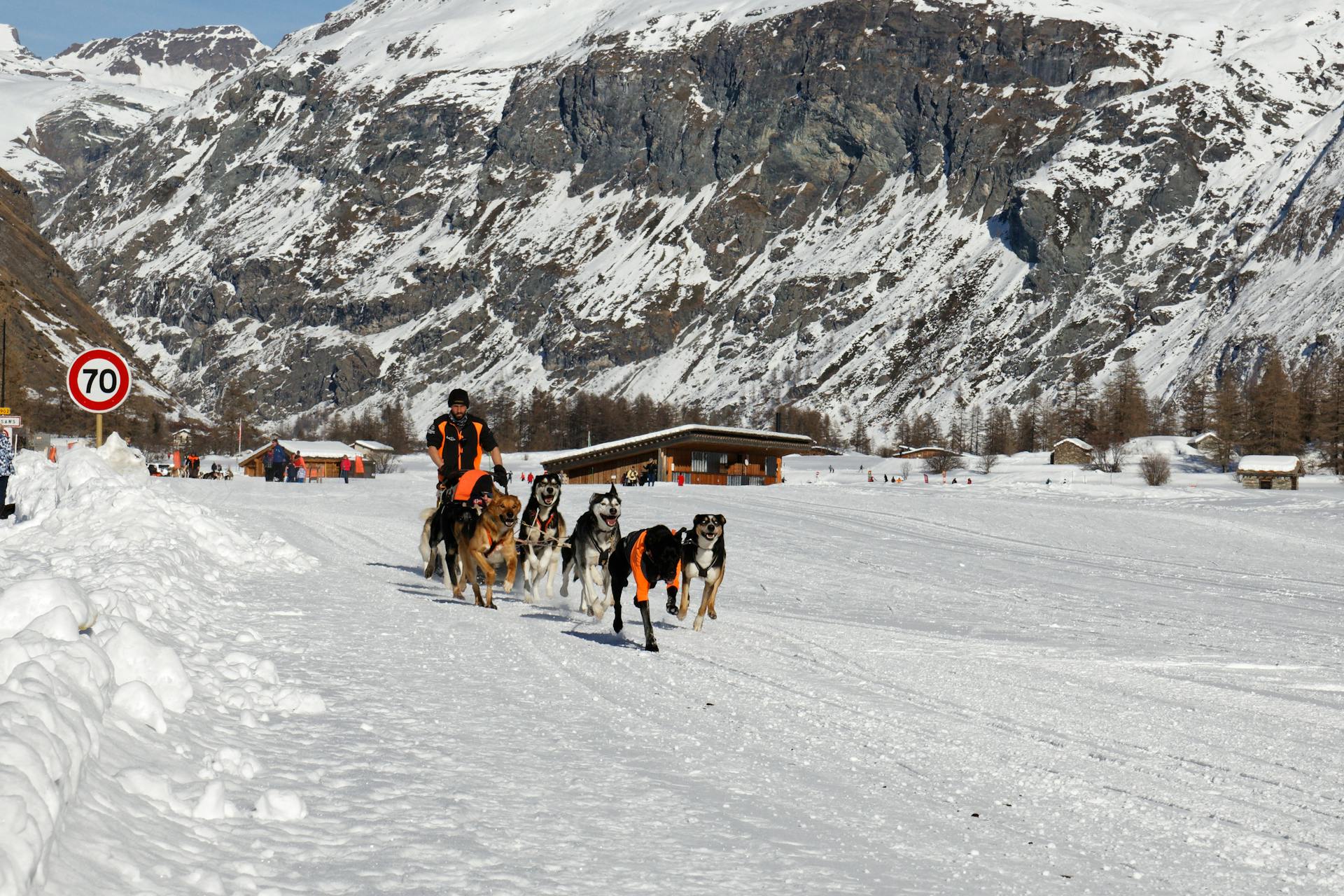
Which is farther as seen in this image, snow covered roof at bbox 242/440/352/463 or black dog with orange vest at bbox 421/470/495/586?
snow covered roof at bbox 242/440/352/463

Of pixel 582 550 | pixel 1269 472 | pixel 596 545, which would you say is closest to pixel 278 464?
pixel 582 550

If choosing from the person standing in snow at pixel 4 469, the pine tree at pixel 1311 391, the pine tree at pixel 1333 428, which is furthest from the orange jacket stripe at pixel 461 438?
the pine tree at pixel 1311 391

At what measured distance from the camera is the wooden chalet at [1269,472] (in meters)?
80.2

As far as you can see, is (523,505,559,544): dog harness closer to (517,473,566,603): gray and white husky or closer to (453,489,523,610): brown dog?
(517,473,566,603): gray and white husky

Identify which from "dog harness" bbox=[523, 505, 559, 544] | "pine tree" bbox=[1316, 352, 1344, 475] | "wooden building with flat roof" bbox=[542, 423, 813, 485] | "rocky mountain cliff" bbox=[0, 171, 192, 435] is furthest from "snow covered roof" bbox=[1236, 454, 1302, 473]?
"rocky mountain cliff" bbox=[0, 171, 192, 435]

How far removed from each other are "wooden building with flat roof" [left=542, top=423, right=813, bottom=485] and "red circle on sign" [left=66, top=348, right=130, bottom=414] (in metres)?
57.8

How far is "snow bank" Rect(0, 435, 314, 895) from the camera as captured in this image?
3.32m

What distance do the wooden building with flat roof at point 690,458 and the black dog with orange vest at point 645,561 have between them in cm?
6205

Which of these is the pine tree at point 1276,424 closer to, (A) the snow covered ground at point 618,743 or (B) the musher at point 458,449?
(A) the snow covered ground at point 618,743

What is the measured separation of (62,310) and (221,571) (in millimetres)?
138519

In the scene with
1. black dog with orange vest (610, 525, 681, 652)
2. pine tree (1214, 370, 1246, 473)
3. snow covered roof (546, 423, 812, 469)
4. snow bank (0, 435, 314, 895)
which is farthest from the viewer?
pine tree (1214, 370, 1246, 473)

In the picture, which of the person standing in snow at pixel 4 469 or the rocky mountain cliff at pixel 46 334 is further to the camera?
the rocky mountain cliff at pixel 46 334

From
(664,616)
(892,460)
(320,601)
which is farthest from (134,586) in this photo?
(892,460)

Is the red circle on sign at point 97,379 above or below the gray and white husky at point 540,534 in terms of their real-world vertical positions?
above
